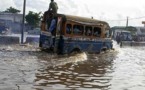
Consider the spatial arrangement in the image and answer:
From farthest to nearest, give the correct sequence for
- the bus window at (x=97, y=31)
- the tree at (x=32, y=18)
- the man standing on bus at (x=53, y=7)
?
the tree at (x=32, y=18)
the bus window at (x=97, y=31)
the man standing on bus at (x=53, y=7)

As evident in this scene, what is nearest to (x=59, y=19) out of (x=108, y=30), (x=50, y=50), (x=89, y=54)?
(x=50, y=50)

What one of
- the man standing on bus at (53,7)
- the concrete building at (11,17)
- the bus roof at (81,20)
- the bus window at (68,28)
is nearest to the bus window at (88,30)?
the bus roof at (81,20)

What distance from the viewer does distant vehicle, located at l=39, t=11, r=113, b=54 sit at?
16.6m

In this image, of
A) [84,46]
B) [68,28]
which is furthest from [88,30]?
[68,28]

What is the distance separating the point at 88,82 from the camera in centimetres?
934

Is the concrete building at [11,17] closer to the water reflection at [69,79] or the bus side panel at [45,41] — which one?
the bus side panel at [45,41]

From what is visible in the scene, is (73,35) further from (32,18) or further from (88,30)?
(32,18)

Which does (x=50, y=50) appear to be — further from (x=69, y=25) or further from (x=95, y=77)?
(x=95, y=77)

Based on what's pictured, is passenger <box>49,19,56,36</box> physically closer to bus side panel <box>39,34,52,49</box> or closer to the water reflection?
bus side panel <box>39,34,52,49</box>

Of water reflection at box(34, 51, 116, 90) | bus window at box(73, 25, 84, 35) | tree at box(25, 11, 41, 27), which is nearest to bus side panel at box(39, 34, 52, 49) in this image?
bus window at box(73, 25, 84, 35)

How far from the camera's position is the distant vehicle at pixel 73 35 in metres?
16.6

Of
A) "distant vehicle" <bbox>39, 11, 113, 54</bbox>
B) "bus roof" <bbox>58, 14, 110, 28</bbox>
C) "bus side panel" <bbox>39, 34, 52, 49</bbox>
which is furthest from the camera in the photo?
"bus side panel" <bbox>39, 34, 52, 49</bbox>

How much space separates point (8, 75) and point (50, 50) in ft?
26.6

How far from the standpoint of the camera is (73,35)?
17.2 m
